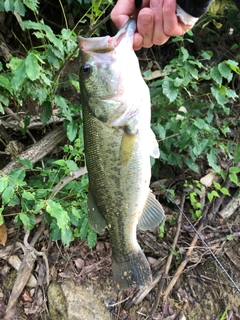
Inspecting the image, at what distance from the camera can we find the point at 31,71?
2.19 m

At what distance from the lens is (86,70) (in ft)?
5.68

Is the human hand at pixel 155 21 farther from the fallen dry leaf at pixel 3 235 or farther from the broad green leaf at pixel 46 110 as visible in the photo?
the fallen dry leaf at pixel 3 235

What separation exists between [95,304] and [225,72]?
2313 mm

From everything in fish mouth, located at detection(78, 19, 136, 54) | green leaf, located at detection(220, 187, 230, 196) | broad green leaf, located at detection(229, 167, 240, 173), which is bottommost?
green leaf, located at detection(220, 187, 230, 196)

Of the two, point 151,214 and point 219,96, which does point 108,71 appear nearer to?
point 151,214

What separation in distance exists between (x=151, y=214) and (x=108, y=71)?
813mm

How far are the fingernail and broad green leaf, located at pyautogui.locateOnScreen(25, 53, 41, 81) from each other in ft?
2.88

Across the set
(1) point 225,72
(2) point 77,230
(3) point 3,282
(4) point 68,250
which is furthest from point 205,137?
(3) point 3,282

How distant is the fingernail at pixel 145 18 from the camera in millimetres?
1539

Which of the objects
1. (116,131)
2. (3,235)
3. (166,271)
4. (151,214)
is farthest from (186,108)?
(3,235)

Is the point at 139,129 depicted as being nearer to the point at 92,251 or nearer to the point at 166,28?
the point at 166,28

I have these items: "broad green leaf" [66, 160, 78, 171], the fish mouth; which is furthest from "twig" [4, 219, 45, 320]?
the fish mouth

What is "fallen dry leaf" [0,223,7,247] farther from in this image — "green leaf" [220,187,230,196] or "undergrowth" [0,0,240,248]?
"green leaf" [220,187,230,196]

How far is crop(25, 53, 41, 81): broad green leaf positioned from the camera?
2.18 m
